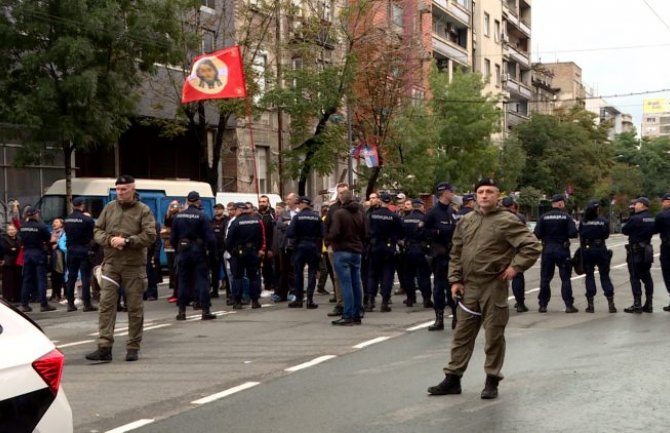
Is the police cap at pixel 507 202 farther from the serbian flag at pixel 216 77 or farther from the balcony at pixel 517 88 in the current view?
the balcony at pixel 517 88

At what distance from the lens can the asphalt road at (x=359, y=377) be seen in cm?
662

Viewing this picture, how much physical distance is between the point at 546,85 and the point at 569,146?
2001 centimetres

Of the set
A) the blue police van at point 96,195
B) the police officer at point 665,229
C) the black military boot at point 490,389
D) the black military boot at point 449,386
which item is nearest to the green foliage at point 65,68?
the blue police van at point 96,195

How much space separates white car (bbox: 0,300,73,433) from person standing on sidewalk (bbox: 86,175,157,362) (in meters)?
5.32

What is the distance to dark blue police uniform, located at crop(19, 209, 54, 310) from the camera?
1518 cm

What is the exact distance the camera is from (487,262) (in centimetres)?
728

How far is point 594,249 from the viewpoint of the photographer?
13.7m

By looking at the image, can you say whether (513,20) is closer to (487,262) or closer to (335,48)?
(335,48)

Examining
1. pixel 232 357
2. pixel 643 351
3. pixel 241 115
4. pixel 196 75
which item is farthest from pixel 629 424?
pixel 241 115

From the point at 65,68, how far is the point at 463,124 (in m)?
24.1

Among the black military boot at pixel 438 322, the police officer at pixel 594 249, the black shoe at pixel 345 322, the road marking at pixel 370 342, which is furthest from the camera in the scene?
the police officer at pixel 594 249

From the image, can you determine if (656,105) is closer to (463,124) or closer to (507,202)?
(463,124)

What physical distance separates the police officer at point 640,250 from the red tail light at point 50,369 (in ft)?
36.8

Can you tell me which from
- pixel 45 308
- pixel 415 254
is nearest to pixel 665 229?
pixel 415 254
